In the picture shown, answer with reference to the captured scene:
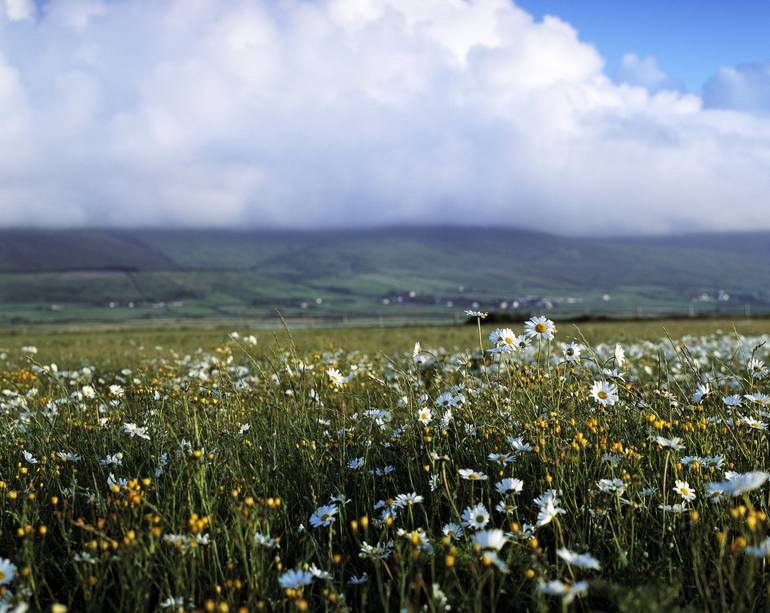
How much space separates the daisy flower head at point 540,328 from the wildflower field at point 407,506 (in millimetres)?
22

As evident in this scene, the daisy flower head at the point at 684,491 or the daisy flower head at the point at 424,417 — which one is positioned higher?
the daisy flower head at the point at 424,417

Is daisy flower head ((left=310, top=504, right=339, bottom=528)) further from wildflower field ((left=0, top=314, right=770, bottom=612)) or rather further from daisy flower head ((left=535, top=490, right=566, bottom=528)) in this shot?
daisy flower head ((left=535, top=490, right=566, bottom=528))

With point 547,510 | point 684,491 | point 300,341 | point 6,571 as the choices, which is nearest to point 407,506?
point 547,510

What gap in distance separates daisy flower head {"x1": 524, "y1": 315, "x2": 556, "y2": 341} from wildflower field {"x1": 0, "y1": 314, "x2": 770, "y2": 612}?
0.07 feet

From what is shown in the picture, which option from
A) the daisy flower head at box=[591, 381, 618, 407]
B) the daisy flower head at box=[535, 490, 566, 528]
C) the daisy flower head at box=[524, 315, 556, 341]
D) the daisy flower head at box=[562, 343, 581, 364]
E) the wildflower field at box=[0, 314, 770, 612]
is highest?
the daisy flower head at box=[524, 315, 556, 341]

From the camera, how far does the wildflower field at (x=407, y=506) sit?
11.3ft

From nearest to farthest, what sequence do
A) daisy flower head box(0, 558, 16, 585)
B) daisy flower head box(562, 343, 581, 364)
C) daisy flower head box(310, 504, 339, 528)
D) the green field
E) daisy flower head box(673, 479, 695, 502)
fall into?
daisy flower head box(0, 558, 16, 585), daisy flower head box(310, 504, 339, 528), daisy flower head box(673, 479, 695, 502), daisy flower head box(562, 343, 581, 364), the green field

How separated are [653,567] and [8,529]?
157 inches

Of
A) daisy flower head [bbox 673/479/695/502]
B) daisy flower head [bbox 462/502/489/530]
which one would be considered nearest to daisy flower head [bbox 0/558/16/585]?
daisy flower head [bbox 462/502/489/530]

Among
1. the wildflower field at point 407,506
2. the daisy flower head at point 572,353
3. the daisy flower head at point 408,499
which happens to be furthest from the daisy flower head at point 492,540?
the daisy flower head at point 572,353

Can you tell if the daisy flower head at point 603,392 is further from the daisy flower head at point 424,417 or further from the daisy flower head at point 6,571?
the daisy flower head at point 6,571

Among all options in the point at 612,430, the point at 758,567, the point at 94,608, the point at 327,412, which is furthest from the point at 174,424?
the point at 758,567

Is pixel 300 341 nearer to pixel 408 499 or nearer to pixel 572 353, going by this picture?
pixel 572 353

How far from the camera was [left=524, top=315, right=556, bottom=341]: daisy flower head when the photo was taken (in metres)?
5.42
